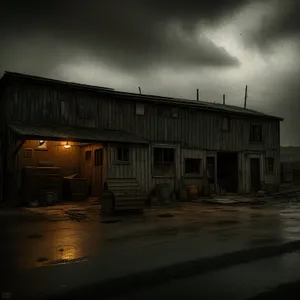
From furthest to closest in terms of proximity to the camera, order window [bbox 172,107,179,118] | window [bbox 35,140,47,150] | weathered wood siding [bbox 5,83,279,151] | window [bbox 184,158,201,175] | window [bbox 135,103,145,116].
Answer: window [bbox 184,158,201,175]
window [bbox 172,107,179,118]
window [bbox 135,103,145,116]
window [bbox 35,140,47,150]
weathered wood siding [bbox 5,83,279,151]

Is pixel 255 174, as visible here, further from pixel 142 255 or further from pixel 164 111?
pixel 142 255

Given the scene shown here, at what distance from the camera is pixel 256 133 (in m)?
26.5

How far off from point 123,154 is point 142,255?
12892 mm

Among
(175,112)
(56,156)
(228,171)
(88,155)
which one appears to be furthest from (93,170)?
(228,171)

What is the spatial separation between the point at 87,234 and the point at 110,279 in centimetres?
388

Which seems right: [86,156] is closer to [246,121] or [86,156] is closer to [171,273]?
[246,121]

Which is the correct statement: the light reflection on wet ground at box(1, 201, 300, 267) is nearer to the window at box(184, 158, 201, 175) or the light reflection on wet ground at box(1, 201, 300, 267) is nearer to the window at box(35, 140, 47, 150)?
the window at box(35, 140, 47, 150)

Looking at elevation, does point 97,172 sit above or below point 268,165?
below

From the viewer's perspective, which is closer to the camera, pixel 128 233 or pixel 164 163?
pixel 128 233

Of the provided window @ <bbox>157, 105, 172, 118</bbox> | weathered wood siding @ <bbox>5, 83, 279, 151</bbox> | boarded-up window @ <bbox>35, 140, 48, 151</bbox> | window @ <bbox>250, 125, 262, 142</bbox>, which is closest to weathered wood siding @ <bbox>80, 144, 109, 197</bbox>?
weathered wood siding @ <bbox>5, 83, 279, 151</bbox>

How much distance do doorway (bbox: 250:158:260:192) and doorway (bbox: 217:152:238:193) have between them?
1.43 m

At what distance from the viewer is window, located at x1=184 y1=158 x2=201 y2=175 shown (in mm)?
22688

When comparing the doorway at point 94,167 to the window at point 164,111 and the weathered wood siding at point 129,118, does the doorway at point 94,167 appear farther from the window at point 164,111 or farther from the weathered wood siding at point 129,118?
the window at point 164,111

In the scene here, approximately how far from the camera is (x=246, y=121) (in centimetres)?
2586
